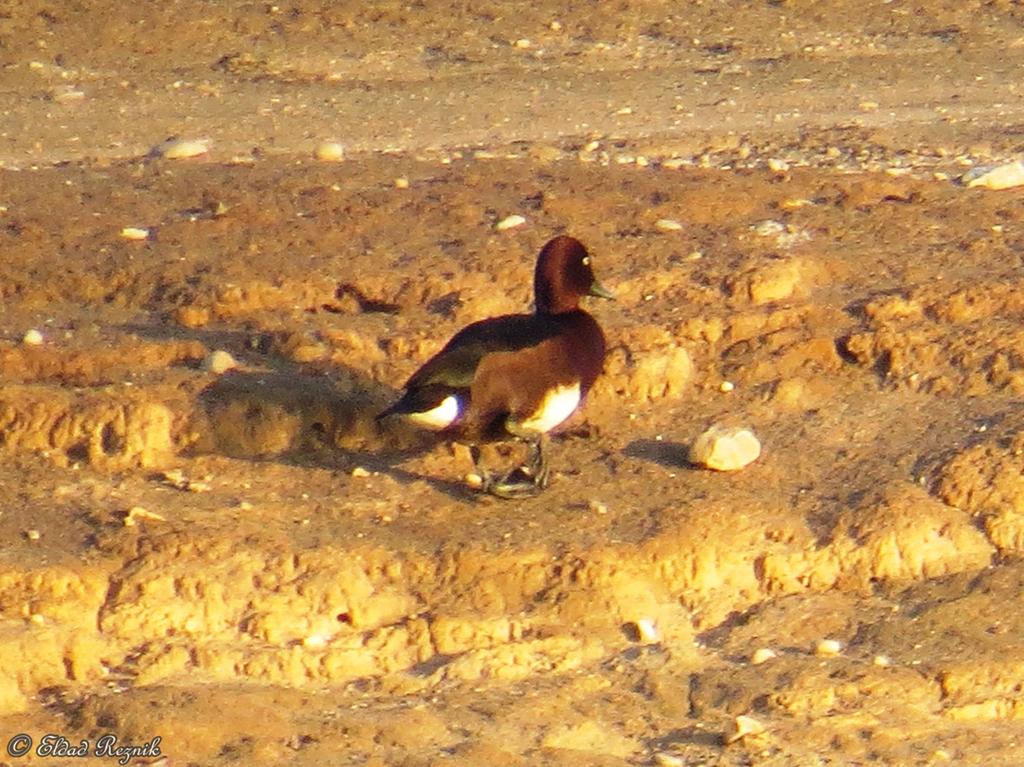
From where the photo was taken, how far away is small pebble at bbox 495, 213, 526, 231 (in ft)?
25.0

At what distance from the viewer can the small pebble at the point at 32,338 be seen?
6621 millimetres

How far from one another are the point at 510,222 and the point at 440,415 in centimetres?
199

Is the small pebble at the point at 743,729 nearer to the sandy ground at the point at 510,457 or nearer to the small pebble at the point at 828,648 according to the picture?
the sandy ground at the point at 510,457

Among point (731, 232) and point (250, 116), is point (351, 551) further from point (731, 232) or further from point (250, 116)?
point (250, 116)

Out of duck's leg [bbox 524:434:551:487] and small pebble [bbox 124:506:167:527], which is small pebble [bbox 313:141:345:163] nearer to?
duck's leg [bbox 524:434:551:487]

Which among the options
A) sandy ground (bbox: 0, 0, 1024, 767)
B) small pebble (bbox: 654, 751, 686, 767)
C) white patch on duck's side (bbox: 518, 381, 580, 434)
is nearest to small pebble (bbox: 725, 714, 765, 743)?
sandy ground (bbox: 0, 0, 1024, 767)

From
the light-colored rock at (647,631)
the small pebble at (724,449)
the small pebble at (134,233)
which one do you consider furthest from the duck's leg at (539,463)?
the small pebble at (134,233)

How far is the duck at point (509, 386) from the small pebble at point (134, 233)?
1947 mm

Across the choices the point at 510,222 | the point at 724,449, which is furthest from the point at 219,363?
the point at 724,449

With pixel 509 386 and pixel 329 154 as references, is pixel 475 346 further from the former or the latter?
pixel 329 154

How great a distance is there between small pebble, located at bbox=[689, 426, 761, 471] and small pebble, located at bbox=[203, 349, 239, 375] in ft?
5.61

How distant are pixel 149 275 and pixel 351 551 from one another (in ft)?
7.02

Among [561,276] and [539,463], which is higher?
[561,276]

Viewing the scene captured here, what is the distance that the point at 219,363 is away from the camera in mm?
6492
